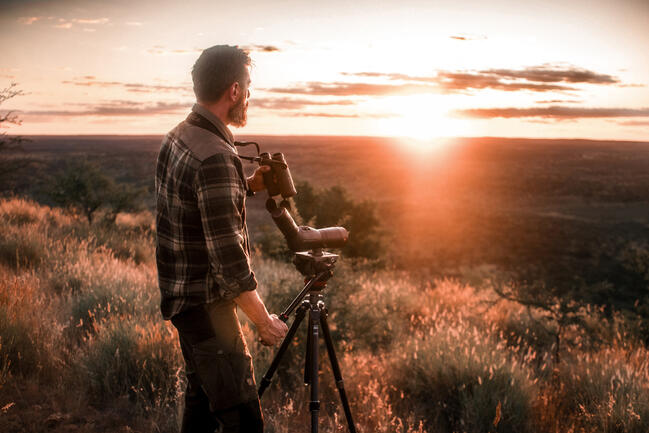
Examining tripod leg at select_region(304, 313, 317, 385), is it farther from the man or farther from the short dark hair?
the short dark hair

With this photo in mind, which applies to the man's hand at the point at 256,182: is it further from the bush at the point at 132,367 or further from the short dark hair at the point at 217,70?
the bush at the point at 132,367

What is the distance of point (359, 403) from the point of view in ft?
12.8

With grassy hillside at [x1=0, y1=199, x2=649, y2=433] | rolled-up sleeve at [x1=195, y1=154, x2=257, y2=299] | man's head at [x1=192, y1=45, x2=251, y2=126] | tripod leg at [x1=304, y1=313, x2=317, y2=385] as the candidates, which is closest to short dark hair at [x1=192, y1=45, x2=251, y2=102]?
man's head at [x1=192, y1=45, x2=251, y2=126]

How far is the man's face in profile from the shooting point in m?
2.00

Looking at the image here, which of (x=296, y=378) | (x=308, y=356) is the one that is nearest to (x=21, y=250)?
(x=296, y=378)

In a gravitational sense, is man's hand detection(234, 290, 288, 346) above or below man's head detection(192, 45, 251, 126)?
below

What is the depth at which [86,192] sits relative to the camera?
47.3 ft

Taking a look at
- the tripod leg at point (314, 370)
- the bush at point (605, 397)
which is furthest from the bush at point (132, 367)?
the bush at point (605, 397)

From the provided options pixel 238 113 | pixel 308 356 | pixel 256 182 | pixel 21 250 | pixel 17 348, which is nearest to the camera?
pixel 238 113

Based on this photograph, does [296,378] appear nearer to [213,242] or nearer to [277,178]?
[277,178]

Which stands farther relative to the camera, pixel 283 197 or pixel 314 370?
pixel 314 370

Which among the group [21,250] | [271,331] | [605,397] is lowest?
[605,397]

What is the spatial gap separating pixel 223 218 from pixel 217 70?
637 millimetres

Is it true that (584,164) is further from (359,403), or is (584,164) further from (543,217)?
(359,403)
